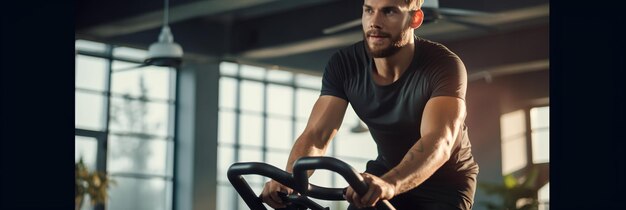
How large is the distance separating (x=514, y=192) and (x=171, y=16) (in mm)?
5028

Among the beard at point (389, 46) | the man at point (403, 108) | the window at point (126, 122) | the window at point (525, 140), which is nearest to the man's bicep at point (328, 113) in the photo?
the man at point (403, 108)

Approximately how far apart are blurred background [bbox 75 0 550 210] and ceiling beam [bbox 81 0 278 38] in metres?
0.03

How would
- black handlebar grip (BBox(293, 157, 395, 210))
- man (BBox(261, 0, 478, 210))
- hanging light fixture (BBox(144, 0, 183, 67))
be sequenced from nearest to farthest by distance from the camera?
black handlebar grip (BBox(293, 157, 395, 210)) < man (BBox(261, 0, 478, 210)) < hanging light fixture (BBox(144, 0, 183, 67))

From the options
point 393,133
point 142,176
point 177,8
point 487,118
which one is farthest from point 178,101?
point 393,133

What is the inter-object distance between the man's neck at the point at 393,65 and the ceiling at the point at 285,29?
9.54 m

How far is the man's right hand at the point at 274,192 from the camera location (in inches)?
74.5

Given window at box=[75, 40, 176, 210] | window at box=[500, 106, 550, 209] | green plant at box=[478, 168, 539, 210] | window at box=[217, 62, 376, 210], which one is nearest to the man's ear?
green plant at box=[478, 168, 539, 210]

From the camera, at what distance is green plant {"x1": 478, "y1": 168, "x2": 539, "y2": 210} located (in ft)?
44.4

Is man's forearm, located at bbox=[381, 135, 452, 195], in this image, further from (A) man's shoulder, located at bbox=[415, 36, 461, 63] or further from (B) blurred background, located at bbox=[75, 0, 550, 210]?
(B) blurred background, located at bbox=[75, 0, 550, 210]

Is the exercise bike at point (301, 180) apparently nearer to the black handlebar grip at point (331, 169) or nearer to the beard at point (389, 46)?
the black handlebar grip at point (331, 169)

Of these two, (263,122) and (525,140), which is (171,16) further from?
(525,140)

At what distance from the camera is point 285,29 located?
13734 mm

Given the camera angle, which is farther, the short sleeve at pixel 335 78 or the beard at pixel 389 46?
the short sleeve at pixel 335 78
